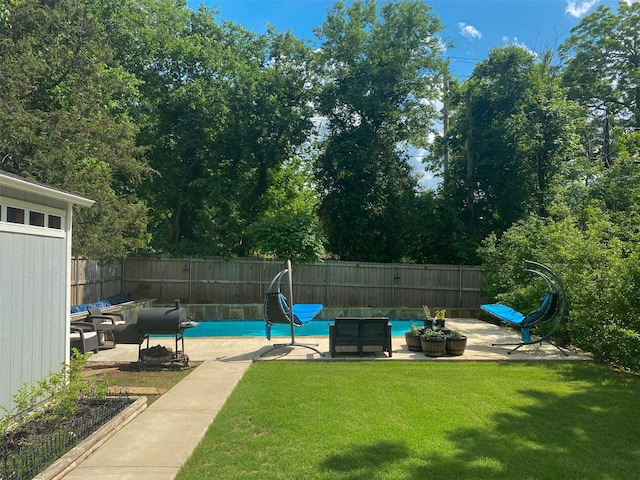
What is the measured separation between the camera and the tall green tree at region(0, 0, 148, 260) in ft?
30.7

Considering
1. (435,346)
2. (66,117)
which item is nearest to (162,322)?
(435,346)

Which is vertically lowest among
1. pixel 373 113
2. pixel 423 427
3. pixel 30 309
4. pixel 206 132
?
pixel 423 427

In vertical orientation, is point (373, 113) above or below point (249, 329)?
above

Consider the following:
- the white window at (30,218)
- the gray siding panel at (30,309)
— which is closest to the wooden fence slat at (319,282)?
the gray siding panel at (30,309)

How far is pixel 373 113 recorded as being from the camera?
64.8 feet

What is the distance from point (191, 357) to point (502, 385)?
5.32 meters

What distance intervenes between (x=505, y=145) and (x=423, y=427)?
16.6m

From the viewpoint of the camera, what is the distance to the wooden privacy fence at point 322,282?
1650cm

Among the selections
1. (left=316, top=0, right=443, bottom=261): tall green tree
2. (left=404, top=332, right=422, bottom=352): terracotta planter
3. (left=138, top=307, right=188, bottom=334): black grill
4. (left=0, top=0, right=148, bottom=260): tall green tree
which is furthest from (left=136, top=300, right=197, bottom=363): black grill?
(left=316, top=0, right=443, bottom=261): tall green tree

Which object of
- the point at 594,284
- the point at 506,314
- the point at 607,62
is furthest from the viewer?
the point at 607,62

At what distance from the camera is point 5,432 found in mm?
3672

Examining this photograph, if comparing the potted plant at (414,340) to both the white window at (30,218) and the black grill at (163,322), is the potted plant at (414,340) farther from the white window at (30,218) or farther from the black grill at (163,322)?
the white window at (30,218)

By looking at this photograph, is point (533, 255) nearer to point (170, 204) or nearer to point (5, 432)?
point (5, 432)

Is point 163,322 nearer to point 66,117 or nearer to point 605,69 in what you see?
point 66,117
